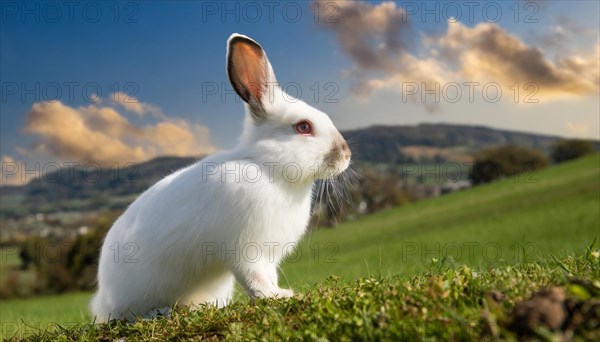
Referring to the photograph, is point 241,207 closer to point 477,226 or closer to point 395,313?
point 395,313

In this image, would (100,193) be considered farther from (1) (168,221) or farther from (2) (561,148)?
(2) (561,148)

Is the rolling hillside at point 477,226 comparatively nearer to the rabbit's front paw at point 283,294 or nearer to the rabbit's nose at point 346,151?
the rabbit's nose at point 346,151

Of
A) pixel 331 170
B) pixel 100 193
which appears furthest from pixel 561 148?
pixel 331 170

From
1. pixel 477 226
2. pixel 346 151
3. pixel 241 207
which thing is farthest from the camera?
pixel 477 226

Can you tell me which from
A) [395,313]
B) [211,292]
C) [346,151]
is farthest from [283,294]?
[395,313]

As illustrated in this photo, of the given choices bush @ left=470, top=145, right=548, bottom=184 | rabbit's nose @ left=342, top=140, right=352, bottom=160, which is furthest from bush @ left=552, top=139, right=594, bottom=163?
rabbit's nose @ left=342, top=140, right=352, bottom=160

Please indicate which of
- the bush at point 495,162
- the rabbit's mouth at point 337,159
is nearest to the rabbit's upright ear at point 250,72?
the rabbit's mouth at point 337,159
